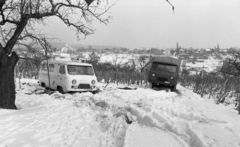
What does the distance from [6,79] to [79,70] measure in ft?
18.5

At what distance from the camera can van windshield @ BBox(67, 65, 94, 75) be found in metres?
12.7

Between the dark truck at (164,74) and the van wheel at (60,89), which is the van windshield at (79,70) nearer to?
the van wheel at (60,89)

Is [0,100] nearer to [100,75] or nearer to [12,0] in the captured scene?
[12,0]

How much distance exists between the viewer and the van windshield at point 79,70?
12.7 meters

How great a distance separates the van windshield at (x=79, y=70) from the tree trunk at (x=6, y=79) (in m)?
4.92

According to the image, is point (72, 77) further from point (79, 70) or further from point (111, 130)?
point (111, 130)

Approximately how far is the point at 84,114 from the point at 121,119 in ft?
4.16

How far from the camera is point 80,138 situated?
4.76 m

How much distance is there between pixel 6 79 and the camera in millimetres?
7637

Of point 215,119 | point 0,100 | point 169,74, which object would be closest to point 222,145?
point 215,119

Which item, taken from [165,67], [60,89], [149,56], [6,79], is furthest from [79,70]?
[149,56]

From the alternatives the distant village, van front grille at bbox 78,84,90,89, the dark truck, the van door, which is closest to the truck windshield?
the dark truck

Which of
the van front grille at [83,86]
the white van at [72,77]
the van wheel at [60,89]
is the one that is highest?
the white van at [72,77]

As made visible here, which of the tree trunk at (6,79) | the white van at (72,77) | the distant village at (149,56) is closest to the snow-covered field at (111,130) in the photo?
the tree trunk at (6,79)
